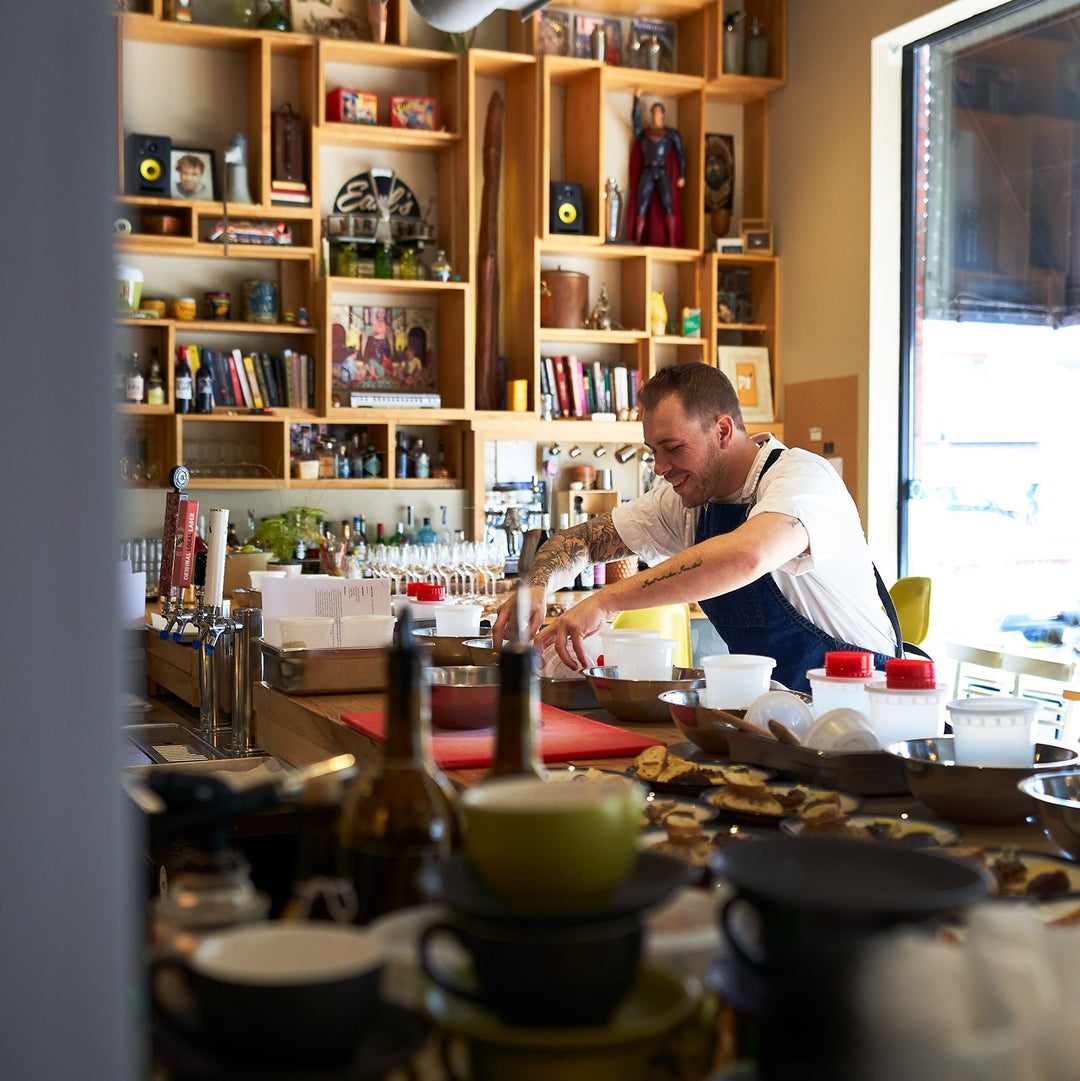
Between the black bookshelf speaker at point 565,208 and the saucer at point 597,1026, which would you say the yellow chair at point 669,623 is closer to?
the black bookshelf speaker at point 565,208

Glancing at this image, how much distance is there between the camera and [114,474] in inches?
27.4

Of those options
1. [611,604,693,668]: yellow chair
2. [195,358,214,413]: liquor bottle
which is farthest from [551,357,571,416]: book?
[611,604,693,668]: yellow chair

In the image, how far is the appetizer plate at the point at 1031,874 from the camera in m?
1.10

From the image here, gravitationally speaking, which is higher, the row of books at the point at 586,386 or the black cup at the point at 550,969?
the row of books at the point at 586,386

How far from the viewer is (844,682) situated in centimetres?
186

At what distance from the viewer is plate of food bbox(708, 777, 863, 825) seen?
1.41m

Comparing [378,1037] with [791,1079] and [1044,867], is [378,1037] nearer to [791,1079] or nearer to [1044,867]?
[791,1079]

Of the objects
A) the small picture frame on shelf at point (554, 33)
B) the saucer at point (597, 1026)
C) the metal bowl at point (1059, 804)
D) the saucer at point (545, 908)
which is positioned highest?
the small picture frame on shelf at point (554, 33)

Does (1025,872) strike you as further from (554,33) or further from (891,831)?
(554,33)

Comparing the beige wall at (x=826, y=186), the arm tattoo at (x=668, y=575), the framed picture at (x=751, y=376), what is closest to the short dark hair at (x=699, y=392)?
the arm tattoo at (x=668, y=575)

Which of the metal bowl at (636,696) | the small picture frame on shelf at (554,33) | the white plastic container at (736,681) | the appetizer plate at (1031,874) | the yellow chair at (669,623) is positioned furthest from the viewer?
the small picture frame on shelf at (554,33)

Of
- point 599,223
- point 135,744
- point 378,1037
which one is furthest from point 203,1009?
point 599,223

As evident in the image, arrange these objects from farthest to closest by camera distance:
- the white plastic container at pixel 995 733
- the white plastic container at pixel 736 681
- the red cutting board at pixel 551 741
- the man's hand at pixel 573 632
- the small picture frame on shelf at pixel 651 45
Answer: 1. the small picture frame on shelf at pixel 651 45
2. the man's hand at pixel 573 632
3. the white plastic container at pixel 736 681
4. the red cutting board at pixel 551 741
5. the white plastic container at pixel 995 733

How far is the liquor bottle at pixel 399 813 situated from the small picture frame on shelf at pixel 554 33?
647cm
